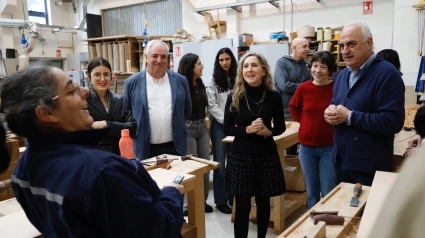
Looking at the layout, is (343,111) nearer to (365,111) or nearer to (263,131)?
(365,111)

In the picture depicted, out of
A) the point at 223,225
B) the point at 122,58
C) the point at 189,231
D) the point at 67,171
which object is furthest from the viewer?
the point at 122,58

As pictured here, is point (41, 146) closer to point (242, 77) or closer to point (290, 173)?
point (242, 77)

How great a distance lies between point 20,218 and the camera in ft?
4.54

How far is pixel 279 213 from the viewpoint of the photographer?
2770 mm

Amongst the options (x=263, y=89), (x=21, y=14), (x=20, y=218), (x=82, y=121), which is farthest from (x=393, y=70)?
(x=21, y=14)

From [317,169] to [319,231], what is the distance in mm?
1213

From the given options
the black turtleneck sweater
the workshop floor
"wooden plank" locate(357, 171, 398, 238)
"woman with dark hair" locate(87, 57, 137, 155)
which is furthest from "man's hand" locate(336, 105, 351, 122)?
the workshop floor

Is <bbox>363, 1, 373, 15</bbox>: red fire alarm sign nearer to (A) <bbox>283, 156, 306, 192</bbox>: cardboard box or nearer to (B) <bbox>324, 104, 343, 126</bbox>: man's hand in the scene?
(A) <bbox>283, 156, 306, 192</bbox>: cardboard box

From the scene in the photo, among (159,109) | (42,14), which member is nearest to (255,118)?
(159,109)

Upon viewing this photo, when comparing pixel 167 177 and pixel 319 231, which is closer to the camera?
pixel 319 231

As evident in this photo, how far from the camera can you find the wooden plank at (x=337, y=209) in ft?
4.50

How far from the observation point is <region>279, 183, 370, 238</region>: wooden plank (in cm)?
137

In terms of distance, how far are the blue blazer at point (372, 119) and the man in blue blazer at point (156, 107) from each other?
1.14 metres

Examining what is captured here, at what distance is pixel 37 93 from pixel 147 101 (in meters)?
1.58
